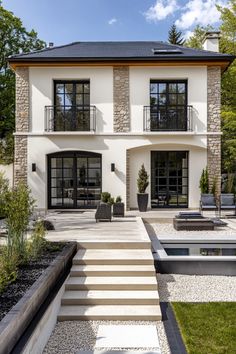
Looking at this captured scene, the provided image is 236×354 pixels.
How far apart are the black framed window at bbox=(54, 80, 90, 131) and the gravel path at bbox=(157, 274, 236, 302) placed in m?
9.43

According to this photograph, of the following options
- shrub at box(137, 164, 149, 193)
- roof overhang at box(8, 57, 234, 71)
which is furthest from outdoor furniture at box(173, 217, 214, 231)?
roof overhang at box(8, 57, 234, 71)

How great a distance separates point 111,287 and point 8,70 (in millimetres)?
20403

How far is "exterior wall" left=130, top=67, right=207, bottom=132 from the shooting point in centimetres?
1406

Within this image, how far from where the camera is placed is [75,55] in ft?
46.5

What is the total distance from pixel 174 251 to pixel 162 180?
741cm

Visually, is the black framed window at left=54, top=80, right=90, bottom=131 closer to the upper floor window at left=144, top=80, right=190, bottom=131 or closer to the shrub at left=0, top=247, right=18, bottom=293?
the upper floor window at left=144, top=80, right=190, bottom=131

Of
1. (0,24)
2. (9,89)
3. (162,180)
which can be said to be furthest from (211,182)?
(0,24)

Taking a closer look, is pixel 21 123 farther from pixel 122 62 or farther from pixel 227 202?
pixel 227 202

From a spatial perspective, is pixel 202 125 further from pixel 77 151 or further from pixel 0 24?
pixel 0 24

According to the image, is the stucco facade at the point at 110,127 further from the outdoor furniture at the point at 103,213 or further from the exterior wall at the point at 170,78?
the outdoor furniture at the point at 103,213

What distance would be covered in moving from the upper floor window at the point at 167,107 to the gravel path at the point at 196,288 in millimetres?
8911

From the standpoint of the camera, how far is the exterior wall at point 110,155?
46.3ft

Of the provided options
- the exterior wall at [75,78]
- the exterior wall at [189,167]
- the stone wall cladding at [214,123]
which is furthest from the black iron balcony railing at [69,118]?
the stone wall cladding at [214,123]

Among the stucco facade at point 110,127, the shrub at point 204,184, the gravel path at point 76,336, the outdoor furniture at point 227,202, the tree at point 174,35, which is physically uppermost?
the tree at point 174,35
